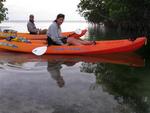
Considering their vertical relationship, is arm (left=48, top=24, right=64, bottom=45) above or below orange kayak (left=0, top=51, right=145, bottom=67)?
above

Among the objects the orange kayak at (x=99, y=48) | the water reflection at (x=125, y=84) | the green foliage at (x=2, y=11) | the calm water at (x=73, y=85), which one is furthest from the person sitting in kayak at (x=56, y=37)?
the green foliage at (x=2, y=11)

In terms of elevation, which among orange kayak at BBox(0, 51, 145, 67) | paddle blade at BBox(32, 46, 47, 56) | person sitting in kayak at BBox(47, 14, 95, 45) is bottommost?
orange kayak at BBox(0, 51, 145, 67)

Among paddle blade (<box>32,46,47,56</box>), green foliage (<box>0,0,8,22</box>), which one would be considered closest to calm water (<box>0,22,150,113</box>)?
paddle blade (<box>32,46,47,56</box>)

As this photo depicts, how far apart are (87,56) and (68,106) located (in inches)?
273

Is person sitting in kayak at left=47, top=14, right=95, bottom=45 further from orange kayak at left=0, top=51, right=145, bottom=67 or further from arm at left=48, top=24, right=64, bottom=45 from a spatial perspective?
orange kayak at left=0, top=51, right=145, bottom=67

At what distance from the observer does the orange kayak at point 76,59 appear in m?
12.3

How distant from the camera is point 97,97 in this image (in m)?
7.36

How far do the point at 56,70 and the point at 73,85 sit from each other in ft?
6.95

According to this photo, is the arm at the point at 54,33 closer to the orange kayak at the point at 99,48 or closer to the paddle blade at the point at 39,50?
the orange kayak at the point at 99,48

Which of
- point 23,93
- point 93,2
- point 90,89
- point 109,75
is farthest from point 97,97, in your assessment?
point 93,2

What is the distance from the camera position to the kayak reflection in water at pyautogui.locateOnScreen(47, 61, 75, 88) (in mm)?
8888

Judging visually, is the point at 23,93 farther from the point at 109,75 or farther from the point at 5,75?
the point at 109,75

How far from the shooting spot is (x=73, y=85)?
27.6 ft

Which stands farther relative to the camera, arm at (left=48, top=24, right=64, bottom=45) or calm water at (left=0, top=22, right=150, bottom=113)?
arm at (left=48, top=24, right=64, bottom=45)
